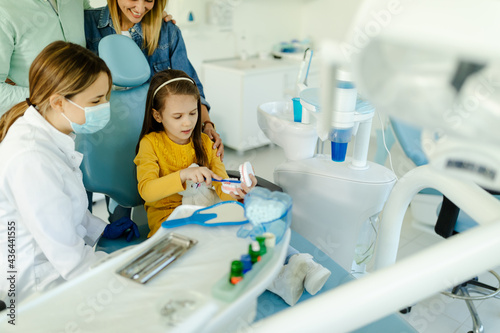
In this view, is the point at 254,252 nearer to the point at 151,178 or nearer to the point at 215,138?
the point at 151,178

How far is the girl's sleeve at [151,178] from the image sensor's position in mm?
1354

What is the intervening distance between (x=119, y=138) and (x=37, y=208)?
0.53m

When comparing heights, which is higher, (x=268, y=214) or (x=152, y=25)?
(x=152, y=25)

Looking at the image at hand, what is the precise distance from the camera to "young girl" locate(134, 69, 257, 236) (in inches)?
54.3

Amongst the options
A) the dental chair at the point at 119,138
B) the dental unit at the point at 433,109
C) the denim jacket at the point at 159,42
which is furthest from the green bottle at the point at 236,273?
the denim jacket at the point at 159,42

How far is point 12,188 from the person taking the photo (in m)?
1.04

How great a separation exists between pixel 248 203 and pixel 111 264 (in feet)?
1.00

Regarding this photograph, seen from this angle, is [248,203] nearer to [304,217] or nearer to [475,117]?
[475,117]

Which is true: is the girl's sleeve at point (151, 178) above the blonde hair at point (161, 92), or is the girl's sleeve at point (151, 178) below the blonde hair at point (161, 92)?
below

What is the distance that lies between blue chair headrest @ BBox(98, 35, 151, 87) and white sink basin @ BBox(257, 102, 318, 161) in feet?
1.48

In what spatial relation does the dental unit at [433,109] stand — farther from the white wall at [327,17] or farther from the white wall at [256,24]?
the white wall at [327,17]

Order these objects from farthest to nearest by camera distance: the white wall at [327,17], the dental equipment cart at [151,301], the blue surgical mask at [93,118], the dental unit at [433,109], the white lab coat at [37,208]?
the white wall at [327,17]
the blue surgical mask at [93,118]
the white lab coat at [37,208]
the dental equipment cart at [151,301]
the dental unit at [433,109]

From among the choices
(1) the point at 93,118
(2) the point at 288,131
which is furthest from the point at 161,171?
(2) the point at 288,131

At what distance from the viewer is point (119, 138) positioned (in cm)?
152
